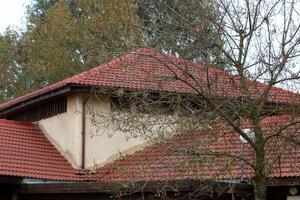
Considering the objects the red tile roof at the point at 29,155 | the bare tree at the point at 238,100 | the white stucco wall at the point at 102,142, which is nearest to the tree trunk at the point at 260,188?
the bare tree at the point at 238,100

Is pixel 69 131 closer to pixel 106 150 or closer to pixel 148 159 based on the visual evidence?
pixel 106 150

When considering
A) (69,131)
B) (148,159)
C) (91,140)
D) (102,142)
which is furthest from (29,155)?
(148,159)

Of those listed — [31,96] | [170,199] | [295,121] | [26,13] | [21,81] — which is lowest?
Result: [170,199]

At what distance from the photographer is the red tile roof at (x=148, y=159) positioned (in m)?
11.0

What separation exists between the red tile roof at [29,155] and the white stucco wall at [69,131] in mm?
170

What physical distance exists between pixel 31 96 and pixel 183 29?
27.5 feet

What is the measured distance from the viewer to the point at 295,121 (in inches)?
389

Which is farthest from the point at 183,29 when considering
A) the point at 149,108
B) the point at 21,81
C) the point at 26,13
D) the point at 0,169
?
the point at 26,13

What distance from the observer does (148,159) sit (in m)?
16.0

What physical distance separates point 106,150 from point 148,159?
1.46 m

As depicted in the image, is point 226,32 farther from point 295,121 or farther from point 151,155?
point 151,155

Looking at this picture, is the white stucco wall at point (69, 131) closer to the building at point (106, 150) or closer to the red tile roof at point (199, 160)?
the building at point (106, 150)

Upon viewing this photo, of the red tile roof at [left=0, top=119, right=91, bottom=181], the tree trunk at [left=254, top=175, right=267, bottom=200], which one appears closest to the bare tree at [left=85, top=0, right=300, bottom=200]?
the tree trunk at [left=254, top=175, right=267, bottom=200]

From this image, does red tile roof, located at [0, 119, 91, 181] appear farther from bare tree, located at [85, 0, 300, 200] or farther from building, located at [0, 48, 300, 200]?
bare tree, located at [85, 0, 300, 200]
